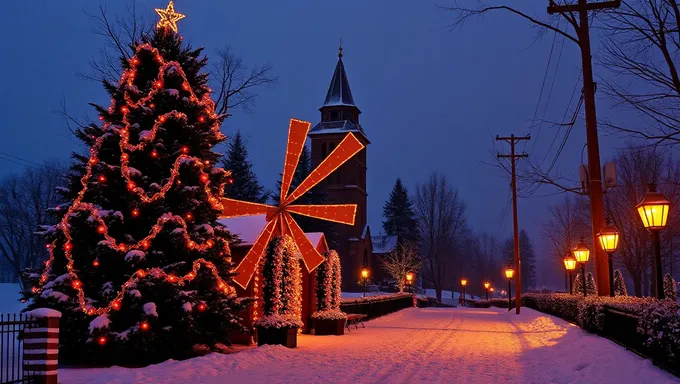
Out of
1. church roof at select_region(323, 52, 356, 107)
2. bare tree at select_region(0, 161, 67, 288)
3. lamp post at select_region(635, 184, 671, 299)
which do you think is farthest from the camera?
church roof at select_region(323, 52, 356, 107)

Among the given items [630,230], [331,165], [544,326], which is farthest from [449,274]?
[331,165]

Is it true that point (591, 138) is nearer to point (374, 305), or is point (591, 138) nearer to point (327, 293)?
point (327, 293)

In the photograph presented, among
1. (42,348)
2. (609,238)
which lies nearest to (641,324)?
(609,238)

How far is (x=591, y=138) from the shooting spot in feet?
55.6

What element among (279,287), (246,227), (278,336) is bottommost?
(278,336)

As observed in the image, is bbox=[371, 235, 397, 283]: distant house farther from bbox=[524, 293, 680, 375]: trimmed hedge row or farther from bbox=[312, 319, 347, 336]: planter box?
bbox=[524, 293, 680, 375]: trimmed hedge row

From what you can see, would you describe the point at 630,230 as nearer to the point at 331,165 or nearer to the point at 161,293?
the point at 331,165

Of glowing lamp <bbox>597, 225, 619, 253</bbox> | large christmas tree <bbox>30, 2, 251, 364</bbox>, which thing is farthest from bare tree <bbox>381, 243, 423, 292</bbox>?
large christmas tree <bbox>30, 2, 251, 364</bbox>

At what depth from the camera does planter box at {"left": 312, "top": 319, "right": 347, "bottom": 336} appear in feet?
71.8

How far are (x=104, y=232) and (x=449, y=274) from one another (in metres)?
102

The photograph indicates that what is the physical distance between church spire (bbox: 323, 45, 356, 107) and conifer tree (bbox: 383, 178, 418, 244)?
17197 millimetres

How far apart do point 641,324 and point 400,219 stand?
70.3 m

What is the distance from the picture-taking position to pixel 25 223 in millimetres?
56719

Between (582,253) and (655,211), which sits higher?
(655,211)
